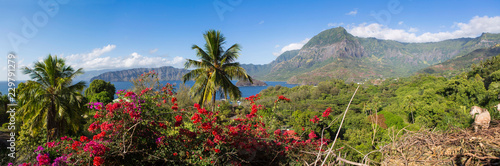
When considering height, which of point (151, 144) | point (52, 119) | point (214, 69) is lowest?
point (52, 119)

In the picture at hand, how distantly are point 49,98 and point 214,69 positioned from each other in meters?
5.87

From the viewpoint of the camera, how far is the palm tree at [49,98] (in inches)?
287

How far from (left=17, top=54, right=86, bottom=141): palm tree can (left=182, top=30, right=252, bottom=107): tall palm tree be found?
14.4ft

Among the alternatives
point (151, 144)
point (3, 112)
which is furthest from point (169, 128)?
point (3, 112)

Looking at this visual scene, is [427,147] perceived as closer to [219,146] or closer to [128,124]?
[219,146]

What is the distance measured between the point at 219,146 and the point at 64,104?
775cm

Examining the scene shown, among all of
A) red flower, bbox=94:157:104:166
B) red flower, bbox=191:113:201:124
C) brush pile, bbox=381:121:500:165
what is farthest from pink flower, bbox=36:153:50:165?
brush pile, bbox=381:121:500:165

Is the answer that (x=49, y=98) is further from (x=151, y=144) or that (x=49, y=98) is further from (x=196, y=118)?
(x=196, y=118)

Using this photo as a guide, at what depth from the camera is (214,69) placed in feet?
25.8

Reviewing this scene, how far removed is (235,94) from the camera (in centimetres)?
847

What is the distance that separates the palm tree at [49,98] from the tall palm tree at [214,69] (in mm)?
4397

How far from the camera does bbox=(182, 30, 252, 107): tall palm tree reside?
26.2ft

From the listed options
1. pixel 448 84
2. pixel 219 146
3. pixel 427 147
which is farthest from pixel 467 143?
pixel 448 84

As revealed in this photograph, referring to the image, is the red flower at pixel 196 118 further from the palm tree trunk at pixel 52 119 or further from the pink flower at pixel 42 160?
the palm tree trunk at pixel 52 119
